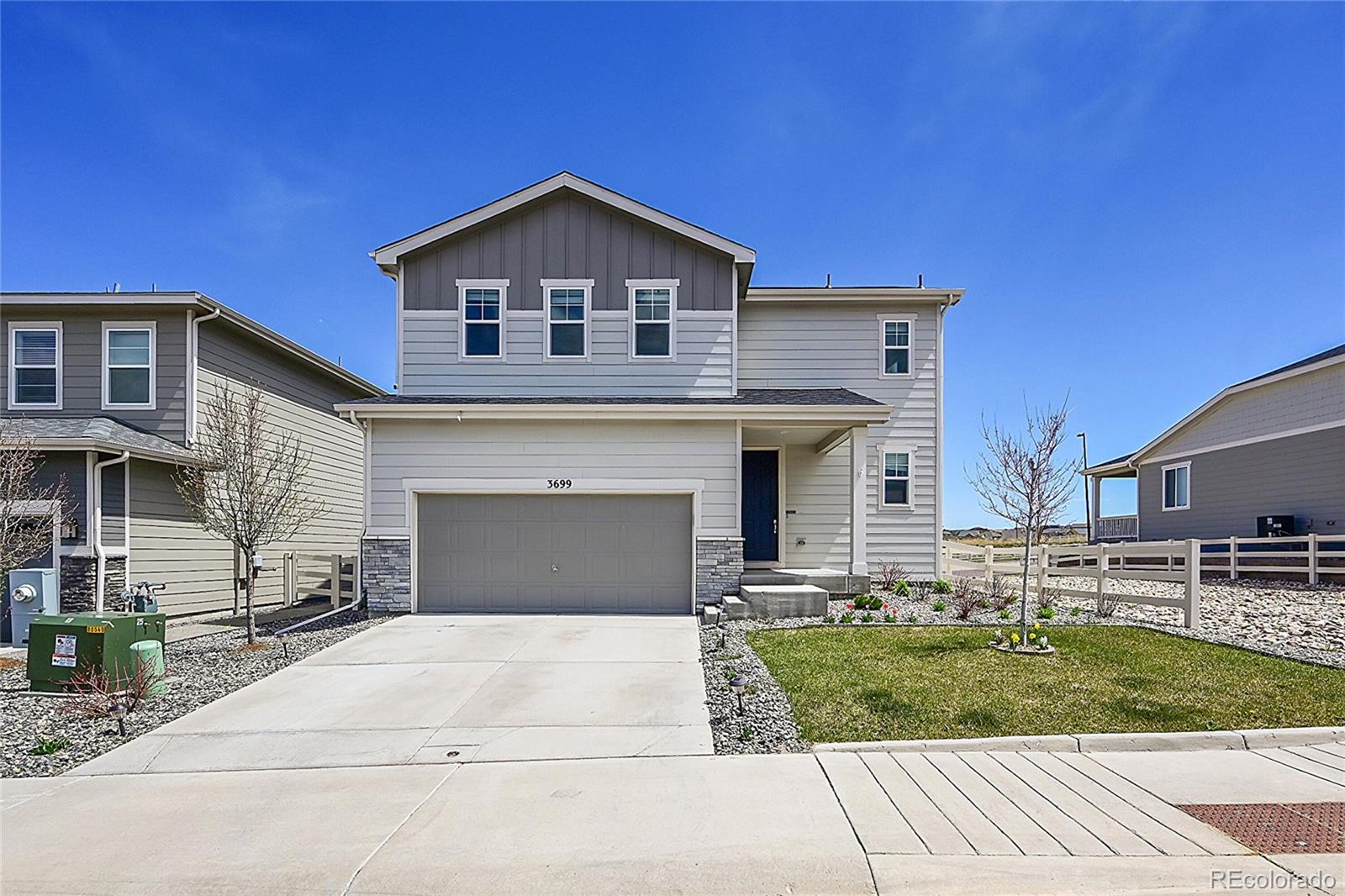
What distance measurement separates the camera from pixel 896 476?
1667 cm

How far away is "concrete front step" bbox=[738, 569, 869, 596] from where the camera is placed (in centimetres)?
1340

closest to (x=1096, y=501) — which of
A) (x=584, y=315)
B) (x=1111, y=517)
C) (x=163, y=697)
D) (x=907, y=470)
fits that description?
(x=1111, y=517)

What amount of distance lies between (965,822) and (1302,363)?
63.3 feet

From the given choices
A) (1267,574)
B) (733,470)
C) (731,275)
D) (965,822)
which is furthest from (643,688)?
(1267,574)

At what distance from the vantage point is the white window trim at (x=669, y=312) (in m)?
14.8

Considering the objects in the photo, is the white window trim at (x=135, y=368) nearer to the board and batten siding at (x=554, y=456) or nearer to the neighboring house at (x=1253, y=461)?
the board and batten siding at (x=554, y=456)

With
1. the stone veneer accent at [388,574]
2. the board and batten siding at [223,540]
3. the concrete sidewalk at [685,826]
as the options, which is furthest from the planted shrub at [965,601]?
the board and batten siding at [223,540]

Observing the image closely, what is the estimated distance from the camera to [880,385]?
1678 cm

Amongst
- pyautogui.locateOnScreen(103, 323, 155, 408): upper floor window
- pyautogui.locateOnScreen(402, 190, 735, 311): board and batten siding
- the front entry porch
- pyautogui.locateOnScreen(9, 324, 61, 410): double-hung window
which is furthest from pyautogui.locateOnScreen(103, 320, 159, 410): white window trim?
the front entry porch

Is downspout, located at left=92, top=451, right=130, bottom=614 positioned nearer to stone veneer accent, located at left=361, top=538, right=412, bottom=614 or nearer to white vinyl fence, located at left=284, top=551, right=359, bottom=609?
white vinyl fence, located at left=284, top=551, right=359, bottom=609

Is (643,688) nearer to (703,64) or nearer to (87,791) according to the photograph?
(87,791)

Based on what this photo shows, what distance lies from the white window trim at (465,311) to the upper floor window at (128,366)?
18.8 ft

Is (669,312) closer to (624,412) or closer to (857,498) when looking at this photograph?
(624,412)

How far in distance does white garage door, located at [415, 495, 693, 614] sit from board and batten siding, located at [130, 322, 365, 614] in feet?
8.56
